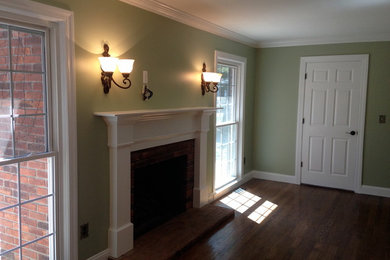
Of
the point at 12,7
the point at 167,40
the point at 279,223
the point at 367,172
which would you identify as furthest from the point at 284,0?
the point at 367,172

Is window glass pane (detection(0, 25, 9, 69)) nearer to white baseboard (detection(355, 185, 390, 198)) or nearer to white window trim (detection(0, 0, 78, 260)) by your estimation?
white window trim (detection(0, 0, 78, 260))

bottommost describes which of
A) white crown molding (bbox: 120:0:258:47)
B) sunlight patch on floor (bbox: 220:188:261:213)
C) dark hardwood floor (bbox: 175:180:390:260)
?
dark hardwood floor (bbox: 175:180:390:260)

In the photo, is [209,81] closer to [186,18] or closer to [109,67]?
[186,18]

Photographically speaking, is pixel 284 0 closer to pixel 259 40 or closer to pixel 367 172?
pixel 259 40

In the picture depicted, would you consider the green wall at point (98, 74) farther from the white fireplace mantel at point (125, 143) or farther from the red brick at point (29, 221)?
the red brick at point (29, 221)

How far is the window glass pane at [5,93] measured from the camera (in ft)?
6.89

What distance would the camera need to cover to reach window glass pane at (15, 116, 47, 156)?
2.22 m

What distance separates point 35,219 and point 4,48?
46.3 inches

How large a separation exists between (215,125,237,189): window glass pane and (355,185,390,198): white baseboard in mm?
1891

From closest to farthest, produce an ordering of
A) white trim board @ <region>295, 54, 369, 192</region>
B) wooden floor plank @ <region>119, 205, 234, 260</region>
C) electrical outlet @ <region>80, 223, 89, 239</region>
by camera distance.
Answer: electrical outlet @ <region>80, 223, 89, 239</region> < wooden floor plank @ <region>119, 205, 234, 260</region> < white trim board @ <region>295, 54, 369, 192</region>

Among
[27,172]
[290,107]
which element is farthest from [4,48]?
[290,107]

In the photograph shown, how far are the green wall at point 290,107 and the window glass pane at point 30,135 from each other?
402cm

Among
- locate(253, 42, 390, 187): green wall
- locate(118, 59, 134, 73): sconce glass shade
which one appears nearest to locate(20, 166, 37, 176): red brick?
locate(118, 59, 134, 73): sconce glass shade

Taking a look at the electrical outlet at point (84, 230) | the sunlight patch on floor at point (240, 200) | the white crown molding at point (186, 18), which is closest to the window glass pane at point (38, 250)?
the electrical outlet at point (84, 230)
